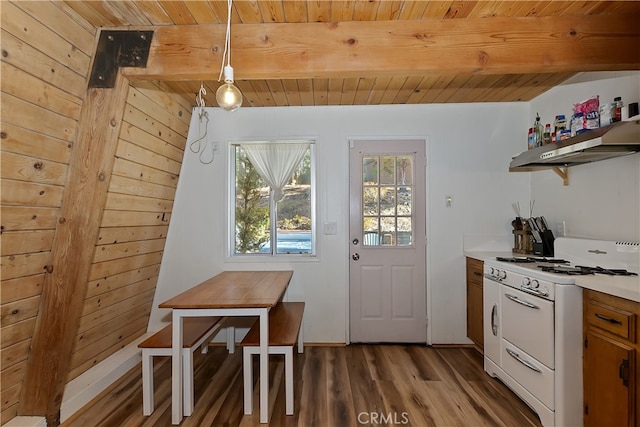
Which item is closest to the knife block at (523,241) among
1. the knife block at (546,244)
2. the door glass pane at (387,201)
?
the knife block at (546,244)

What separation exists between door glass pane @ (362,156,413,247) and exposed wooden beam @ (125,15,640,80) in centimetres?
142

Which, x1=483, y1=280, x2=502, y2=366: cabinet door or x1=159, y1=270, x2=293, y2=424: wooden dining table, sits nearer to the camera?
x1=159, y1=270, x2=293, y2=424: wooden dining table

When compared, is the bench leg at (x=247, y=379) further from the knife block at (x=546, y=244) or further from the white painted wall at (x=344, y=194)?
the knife block at (x=546, y=244)

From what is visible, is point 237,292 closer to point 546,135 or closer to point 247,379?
point 247,379

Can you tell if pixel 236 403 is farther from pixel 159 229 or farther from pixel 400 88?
pixel 400 88

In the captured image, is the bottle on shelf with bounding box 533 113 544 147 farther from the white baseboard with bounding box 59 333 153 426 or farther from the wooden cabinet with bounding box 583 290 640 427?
the white baseboard with bounding box 59 333 153 426

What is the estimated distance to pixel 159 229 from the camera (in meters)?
2.96

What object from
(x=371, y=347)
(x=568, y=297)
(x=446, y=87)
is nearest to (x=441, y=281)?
(x=371, y=347)

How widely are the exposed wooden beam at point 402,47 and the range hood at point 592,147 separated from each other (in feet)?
1.26

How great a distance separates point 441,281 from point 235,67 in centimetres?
271

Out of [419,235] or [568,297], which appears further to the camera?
[419,235]

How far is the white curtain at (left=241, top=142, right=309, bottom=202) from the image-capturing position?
3.22 meters

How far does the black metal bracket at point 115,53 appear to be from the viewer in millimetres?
1735

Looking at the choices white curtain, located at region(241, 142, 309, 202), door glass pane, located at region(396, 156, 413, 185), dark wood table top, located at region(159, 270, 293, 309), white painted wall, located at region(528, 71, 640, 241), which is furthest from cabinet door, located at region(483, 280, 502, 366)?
white curtain, located at region(241, 142, 309, 202)
